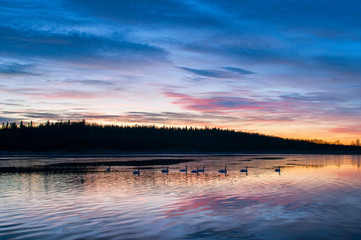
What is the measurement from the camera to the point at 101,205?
717 inches

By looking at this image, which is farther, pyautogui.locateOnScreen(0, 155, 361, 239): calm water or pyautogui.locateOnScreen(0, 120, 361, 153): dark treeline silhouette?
pyautogui.locateOnScreen(0, 120, 361, 153): dark treeline silhouette

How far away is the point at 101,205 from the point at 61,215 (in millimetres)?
2932

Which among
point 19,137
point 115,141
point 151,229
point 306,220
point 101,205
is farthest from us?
point 115,141

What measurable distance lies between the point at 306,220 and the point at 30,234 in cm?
1146

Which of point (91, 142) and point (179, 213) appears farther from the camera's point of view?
point (91, 142)

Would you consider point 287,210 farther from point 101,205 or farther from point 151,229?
point 101,205

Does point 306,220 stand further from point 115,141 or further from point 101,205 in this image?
point 115,141

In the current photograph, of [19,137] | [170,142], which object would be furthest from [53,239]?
[170,142]

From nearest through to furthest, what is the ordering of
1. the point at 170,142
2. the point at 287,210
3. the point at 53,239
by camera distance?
the point at 53,239 → the point at 287,210 → the point at 170,142

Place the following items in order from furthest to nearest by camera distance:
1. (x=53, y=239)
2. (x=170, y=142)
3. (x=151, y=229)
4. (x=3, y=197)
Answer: (x=170, y=142) < (x=3, y=197) < (x=151, y=229) < (x=53, y=239)

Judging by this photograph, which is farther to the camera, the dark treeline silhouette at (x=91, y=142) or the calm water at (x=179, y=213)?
the dark treeline silhouette at (x=91, y=142)

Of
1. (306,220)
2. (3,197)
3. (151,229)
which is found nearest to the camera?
(151,229)

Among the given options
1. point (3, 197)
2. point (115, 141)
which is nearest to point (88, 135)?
point (115, 141)

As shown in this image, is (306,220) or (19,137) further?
(19,137)
